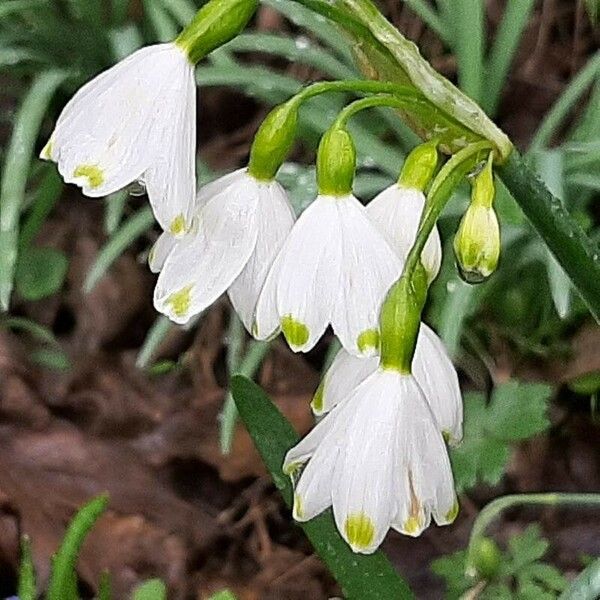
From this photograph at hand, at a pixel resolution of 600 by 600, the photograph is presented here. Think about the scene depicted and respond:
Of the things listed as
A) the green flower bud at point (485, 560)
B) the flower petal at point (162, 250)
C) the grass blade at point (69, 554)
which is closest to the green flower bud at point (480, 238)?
the flower petal at point (162, 250)

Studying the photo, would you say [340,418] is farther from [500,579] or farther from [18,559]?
[18,559]

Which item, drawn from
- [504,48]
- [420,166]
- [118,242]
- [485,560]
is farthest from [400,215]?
[504,48]

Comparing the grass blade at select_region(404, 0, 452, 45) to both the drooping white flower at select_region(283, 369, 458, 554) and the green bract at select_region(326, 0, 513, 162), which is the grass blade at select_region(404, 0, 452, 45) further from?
the drooping white flower at select_region(283, 369, 458, 554)

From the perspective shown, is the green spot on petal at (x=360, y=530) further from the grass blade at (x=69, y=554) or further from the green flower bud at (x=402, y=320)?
the grass blade at (x=69, y=554)

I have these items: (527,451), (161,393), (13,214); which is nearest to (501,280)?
(527,451)

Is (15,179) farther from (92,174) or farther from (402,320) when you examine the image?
(402,320)

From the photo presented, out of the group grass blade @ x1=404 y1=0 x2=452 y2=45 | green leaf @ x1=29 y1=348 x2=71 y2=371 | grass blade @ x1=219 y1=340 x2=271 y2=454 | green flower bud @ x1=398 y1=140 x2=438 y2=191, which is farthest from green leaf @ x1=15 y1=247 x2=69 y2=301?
green flower bud @ x1=398 y1=140 x2=438 y2=191
